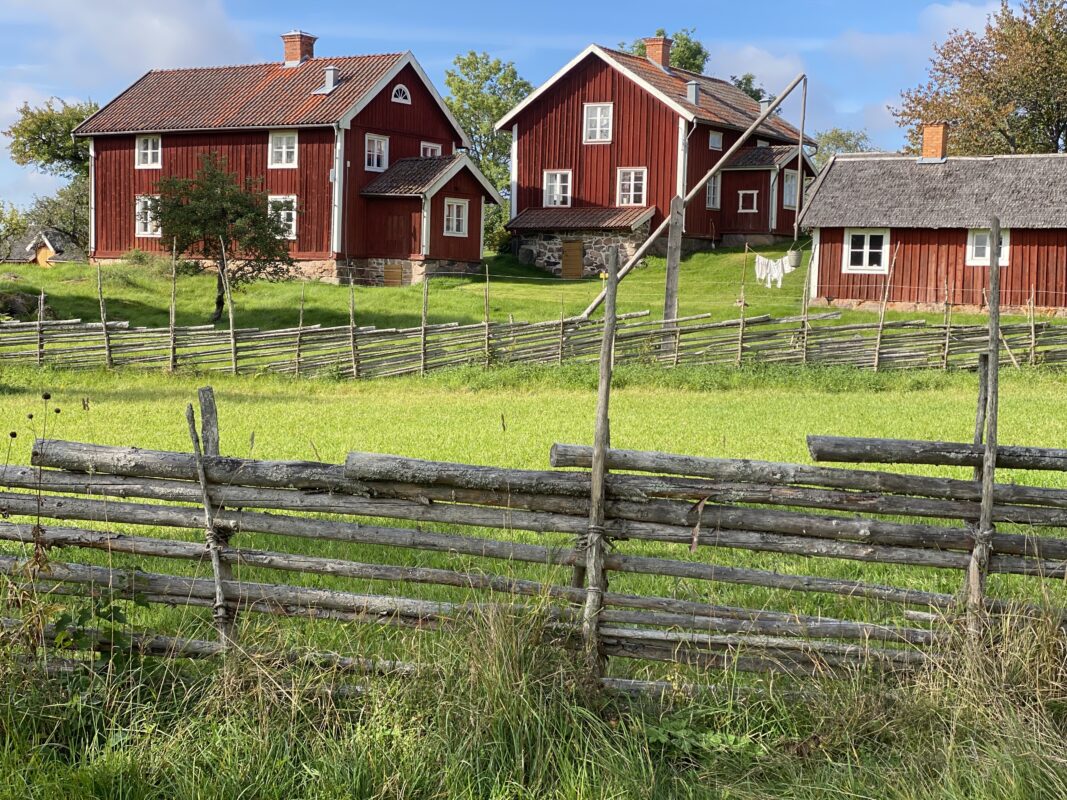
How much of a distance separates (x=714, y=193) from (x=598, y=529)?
35691 mm

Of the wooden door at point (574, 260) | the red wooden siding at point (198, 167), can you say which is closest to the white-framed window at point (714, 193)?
the wooden door at point (574, 260)

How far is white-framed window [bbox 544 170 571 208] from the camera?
38875 millimetres

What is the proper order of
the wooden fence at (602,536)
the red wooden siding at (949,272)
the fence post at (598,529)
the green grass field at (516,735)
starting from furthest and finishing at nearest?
the red wooden siding at (949,272) → the wooden fence at (602,536) → the fence post at (598,529) → the green grass field at (516,735)

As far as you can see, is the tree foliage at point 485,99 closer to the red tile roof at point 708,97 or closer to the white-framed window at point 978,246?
the red tile roof at point 708,97

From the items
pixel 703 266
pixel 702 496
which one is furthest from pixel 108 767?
pixel 703 266

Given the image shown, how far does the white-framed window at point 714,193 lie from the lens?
39.5m

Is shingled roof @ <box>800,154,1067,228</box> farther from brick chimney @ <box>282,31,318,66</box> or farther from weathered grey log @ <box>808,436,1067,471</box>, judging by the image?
weathered grey log @ <box>808,436,1067,471</box>

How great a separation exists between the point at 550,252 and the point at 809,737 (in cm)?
3380

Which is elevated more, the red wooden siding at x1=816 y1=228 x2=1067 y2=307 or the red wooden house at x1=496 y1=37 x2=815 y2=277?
the red wooden house at x1=496 y1=37 x2=815 y2=277

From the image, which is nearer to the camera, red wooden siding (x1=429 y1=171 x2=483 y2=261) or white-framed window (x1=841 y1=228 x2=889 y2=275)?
white-framed window (x1=841 y1=228 x2=889 y2=275)

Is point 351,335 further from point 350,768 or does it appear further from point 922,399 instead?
point 350,768

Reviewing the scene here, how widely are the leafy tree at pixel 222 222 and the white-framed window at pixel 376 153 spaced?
7176 millimetres

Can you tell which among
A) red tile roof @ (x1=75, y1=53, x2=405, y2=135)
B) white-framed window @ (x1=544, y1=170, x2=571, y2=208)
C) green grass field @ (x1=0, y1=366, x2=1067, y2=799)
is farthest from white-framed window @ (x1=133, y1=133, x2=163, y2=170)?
green grass field @ (x1=0, y1=366, x2=1067, y2=799)

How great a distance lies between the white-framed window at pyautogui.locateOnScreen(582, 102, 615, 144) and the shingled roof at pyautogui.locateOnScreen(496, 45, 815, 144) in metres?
1.27
